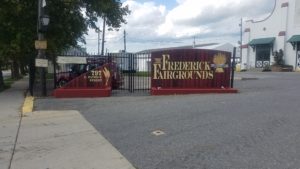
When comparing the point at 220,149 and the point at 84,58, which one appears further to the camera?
the point at 84,58

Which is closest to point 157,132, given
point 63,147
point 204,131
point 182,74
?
point 204,131

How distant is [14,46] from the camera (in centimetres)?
2012

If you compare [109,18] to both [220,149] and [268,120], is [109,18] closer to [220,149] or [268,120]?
[268,120]

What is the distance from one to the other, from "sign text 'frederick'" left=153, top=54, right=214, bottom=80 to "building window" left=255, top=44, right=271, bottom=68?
1782 inches

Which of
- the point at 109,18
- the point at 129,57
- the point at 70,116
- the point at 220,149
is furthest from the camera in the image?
the point at 109,18

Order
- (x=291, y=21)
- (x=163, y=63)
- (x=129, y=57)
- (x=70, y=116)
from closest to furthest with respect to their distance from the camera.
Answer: (x=70, y=116), (x=163, y=63), (x=129, y=57), (x=291, y=21)

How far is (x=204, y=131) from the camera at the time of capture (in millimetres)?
9750

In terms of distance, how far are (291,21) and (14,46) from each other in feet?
154

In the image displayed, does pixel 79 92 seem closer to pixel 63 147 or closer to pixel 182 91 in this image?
pixel 182 91

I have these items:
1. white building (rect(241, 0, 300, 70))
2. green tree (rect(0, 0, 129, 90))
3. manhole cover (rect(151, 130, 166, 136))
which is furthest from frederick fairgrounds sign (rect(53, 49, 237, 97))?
white building (rect(241, 0, 300, 70))

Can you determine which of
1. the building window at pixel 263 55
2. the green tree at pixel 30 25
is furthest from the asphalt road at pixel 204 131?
the building window at pixel 263 55

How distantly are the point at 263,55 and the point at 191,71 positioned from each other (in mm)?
47335

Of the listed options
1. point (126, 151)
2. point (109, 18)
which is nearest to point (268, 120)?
point (126, 151)

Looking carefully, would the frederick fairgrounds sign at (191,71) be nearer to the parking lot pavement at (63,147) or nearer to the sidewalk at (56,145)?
the sidewalk at (56,145)
